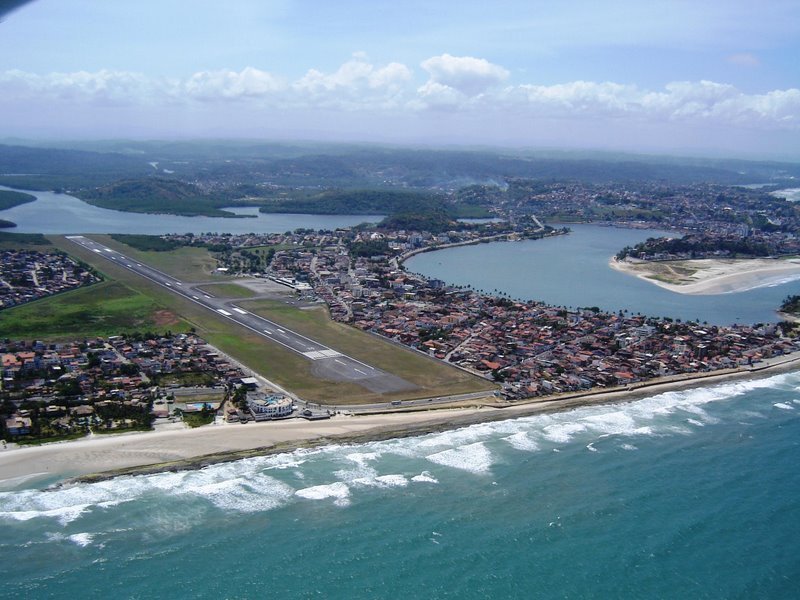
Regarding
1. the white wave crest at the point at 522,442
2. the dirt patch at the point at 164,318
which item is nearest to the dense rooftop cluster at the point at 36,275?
the dirt patch at the point at 164,318

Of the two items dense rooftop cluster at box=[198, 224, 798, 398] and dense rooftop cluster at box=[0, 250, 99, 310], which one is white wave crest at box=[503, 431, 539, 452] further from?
dense rooftop cluster at box=[0, 250, 99, 310]

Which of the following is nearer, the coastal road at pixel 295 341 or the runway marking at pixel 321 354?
the coastal road at pixel 295 341

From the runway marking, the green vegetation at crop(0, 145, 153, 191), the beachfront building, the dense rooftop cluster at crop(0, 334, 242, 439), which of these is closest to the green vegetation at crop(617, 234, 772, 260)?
the runway marking

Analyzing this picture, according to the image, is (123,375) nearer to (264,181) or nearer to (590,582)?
(590,582)

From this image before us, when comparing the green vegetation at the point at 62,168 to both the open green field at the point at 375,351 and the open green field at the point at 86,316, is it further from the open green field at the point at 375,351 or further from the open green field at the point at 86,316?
the open green field at the point at 375,351

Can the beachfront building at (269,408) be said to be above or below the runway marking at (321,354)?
below

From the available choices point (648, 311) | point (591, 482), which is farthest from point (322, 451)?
point (648, 311)

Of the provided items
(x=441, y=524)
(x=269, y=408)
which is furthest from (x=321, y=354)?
(x=441, y=524)
